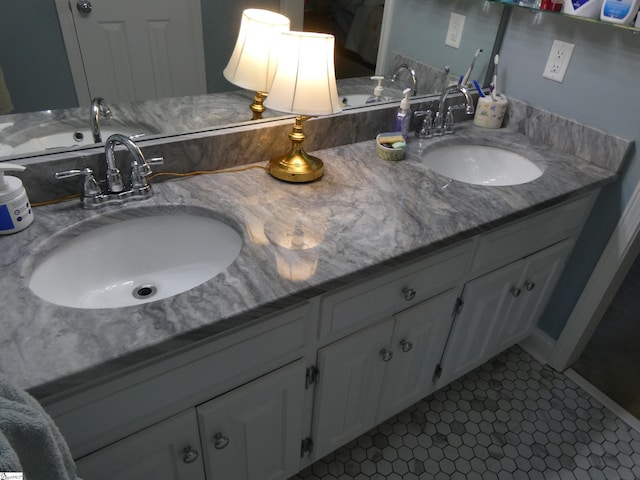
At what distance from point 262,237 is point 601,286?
4.27 ft

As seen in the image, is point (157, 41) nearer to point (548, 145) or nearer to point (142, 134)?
point (142, 134)

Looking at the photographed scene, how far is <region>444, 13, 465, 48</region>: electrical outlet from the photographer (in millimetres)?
1629

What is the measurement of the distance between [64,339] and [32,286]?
8.3 inches

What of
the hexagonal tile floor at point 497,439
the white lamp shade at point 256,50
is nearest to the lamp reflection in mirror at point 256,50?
the white lamp shade at point 256,50

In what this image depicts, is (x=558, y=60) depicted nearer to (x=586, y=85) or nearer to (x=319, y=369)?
(x=586, y=85)

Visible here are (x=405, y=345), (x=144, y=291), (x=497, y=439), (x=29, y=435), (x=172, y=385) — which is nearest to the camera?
(x=29, y=435)

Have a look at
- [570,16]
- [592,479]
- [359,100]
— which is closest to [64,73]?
[359,100]

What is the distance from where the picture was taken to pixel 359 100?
146 centimetres

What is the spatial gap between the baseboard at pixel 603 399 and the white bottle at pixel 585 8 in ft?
4.33

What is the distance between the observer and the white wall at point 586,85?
1.37m

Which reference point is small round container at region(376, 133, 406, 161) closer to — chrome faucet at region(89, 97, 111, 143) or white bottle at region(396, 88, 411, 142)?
white bottle at region(396, 88, 411, 142)

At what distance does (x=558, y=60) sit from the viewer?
151 cm

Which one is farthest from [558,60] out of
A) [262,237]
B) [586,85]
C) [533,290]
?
[262,237]

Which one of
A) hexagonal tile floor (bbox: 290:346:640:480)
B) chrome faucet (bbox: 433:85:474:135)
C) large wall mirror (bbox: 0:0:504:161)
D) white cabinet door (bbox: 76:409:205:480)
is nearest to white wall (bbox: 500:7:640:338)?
chrome faucet (bbox: 433:85:474:135)
